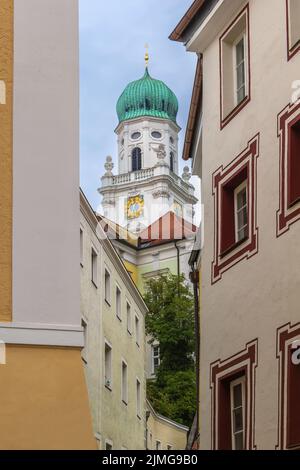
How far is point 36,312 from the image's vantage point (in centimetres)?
1270

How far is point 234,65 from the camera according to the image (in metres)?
20.3

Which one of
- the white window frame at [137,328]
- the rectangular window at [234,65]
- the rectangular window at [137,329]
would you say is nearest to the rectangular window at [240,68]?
the rectangular window at [234,65]

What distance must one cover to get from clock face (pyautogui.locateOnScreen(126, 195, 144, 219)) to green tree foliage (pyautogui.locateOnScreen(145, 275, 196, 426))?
37.5 meters

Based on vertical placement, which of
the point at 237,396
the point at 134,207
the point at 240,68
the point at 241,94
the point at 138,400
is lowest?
the point at 237,396

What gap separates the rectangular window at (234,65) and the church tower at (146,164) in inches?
3469

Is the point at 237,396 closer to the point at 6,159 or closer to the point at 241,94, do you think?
the point at 241,94

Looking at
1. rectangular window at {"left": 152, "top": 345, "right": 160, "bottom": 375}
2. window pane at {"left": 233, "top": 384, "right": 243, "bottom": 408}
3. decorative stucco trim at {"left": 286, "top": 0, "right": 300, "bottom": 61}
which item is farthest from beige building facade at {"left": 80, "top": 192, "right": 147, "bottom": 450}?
rectangular window at {"left": 152, "top": 345, "right": 160, "bottom": 375}

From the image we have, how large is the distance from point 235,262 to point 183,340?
167 ft

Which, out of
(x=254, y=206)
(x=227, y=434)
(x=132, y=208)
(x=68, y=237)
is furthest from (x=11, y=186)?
(x=132, y=208)

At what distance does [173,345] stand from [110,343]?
1253 inches

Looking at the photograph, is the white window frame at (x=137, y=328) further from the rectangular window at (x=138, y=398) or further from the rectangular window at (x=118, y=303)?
the rectangular window at (x=118, y=303)

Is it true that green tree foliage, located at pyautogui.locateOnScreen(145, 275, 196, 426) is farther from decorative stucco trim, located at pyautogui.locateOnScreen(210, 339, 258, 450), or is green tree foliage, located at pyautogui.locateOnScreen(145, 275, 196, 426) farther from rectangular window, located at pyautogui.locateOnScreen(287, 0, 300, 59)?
rectangular window, located at pyautogui.locateOnScreen(287, 0, 300, 59)

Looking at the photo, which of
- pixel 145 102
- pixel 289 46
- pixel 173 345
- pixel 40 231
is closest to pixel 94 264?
pixel 289 46

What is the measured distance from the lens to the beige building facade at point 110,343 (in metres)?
34.2
